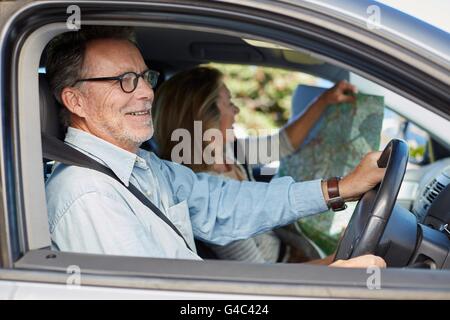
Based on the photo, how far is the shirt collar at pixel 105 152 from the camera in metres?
1.93

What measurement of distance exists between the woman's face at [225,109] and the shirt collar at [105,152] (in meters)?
1.15

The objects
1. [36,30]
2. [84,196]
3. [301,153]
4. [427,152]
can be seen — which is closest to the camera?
[36,30]

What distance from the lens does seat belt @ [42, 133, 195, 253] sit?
1.81m

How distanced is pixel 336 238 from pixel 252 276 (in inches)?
64.8

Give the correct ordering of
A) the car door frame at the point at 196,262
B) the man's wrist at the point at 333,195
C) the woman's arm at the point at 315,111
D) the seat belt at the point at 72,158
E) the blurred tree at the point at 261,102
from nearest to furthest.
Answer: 1. the car door frame at the point at 196,262
2. the seat belt at the point at 72,158
3. the man's wrist at the point at 333,195
4. the woman's arm at the point at 315,111
5. the blurred tree at the point at 261,102

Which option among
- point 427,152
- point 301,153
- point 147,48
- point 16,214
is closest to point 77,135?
point 16,214

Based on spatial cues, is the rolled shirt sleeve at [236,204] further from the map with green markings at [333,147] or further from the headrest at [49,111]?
the map with green markings at [333,147]

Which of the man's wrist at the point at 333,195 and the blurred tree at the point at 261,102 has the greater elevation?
the man's wrist at the point at 333,195

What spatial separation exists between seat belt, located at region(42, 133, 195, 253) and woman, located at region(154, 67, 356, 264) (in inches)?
35.3

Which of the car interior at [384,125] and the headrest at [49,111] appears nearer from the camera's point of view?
the car interior at [384,125]

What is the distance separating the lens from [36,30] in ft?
4.90

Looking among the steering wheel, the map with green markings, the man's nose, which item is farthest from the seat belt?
the map with green markings

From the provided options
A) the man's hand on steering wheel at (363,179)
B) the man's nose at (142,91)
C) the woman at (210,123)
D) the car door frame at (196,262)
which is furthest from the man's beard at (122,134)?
the woman at (210,123)

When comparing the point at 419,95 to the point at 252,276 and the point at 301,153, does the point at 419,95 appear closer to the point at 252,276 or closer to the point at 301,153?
the point at 252,276
